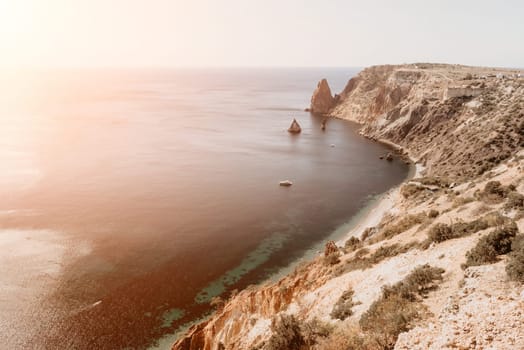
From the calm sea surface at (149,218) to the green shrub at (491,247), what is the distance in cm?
2068

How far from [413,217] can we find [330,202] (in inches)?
889

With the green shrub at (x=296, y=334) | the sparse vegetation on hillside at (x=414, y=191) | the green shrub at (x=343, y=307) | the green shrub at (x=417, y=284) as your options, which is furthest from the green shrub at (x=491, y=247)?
the sparse vegetation on hillside at (x=414, y=191)

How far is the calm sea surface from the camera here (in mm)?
27906

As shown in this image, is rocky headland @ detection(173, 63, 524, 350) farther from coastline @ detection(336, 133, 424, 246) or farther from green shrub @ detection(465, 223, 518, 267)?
coastline @ detection(336, 133, 424, 246)

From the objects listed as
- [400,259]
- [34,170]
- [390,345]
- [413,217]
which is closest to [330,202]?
[413,217]

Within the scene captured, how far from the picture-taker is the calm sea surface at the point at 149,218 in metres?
27.9

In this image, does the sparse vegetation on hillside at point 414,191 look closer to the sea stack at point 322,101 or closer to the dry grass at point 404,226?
the dry grass at point 404,226

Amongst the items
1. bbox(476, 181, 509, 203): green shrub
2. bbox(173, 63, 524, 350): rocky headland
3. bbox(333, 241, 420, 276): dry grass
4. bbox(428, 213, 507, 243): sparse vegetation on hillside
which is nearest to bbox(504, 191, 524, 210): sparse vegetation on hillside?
bbox(173, 63, 524, 350): rocky headland

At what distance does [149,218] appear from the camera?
141 ft

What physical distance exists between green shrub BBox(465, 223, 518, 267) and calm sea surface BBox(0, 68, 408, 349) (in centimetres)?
2068

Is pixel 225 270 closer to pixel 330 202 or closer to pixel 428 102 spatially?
pixel 330 202

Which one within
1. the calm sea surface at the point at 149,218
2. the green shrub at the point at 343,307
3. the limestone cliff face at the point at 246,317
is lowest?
the calm sea surface at the point at 149,218

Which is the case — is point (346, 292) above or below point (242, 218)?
above

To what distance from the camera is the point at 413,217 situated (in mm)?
27328
